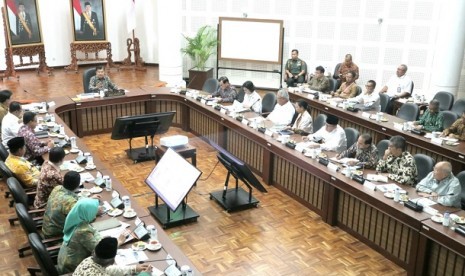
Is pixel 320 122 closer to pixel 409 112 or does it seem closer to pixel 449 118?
pixel 409 112

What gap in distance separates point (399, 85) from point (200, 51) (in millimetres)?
5422

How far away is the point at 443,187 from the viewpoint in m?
5.78

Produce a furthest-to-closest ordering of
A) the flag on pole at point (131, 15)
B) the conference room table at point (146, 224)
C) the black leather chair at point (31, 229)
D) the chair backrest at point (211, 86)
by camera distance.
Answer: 1. the flag on pole at point (131, 15)
2. the chair backrest at point (211, 86)
3. the black leather chair at point (31, 229)
4. the conference room table at point (146, 224)

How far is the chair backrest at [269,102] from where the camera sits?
9.70 metres

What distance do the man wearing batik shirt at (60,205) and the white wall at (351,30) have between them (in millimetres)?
9101

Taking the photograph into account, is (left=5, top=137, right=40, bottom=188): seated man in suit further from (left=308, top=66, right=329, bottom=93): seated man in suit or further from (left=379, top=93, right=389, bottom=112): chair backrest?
(left=379, top=93, right=389, bottom=112): chair backrest

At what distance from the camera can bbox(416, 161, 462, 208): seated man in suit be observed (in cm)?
558

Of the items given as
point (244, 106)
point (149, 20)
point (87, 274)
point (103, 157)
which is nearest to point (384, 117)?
point (244, 106)

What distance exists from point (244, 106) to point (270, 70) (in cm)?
470

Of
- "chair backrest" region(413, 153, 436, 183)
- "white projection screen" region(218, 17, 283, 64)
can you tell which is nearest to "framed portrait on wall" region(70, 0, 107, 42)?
"white projection screen" region(218, 17, 283, 64)

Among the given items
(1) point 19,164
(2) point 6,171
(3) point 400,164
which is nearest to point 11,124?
(1) point 19,164

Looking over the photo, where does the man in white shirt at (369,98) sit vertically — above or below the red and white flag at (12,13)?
below

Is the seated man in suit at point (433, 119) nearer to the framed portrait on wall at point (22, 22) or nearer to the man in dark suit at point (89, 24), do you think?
the man in dark suit at point (89, 24)

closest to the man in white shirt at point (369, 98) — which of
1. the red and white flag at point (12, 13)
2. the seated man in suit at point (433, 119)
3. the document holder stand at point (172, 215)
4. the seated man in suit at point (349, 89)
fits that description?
the seated man in suit at point (349, 89)
